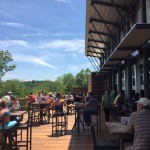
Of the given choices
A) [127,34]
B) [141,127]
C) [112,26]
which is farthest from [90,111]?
[112,26]

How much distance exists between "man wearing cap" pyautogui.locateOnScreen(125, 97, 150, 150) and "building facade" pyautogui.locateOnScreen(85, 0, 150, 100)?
7.77 ft

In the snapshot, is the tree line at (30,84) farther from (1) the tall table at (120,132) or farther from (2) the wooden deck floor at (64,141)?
(1) the tall table at (120,132)

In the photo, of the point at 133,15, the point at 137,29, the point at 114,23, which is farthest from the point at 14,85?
the point at 137,29

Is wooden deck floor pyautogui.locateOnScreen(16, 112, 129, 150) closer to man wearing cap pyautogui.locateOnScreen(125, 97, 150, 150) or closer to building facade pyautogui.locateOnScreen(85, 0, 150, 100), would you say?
building facade pyautogui.locateOnScreen(85, 0, 150, 100)

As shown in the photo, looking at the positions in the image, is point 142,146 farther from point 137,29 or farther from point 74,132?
point 74,132

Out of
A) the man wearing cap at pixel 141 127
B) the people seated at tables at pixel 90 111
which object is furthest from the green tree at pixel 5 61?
the man wearing cap at pixel 141 127

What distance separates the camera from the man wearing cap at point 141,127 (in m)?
3.14

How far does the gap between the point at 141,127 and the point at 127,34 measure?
3.32 m

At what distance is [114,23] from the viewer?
1338 cm

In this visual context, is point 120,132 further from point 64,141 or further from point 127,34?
point 64,141

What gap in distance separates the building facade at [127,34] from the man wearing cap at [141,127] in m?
2.37

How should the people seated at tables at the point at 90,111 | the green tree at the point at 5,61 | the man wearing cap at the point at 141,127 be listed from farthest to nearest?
the green tree at the point at 5,61
the people seated at tables at the point at 90,111
the man wearing cap at the point at 141,127

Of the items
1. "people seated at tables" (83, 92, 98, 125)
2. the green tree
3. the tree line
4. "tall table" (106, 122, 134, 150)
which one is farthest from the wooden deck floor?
the green tree

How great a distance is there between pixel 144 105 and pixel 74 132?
5.48 m
